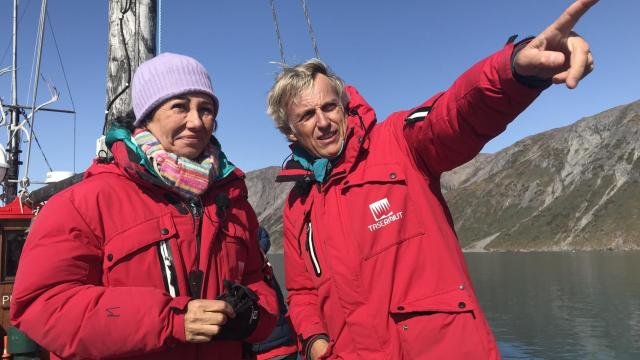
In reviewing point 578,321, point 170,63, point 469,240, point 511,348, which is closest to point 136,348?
point 170,63

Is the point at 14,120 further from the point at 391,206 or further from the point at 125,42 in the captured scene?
the point at 391,206

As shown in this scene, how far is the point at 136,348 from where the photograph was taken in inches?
102

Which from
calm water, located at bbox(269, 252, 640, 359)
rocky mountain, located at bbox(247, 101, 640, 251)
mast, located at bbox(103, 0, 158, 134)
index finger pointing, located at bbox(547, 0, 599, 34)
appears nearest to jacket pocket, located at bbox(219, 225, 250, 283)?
index finger pointing, located at bbox(547, 0, 599, 34)

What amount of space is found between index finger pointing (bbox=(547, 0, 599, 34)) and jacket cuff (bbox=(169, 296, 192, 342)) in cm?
245

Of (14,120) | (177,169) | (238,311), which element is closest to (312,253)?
(238,311)

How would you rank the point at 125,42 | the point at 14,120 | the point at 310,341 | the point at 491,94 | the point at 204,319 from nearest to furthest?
the point at 204,319 → the point at 491,94 → the point at 310,341 → the point at 125,42 → the point at 14,120

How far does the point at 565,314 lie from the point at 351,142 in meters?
47.1

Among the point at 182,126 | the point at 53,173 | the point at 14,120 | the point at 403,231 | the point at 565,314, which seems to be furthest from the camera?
the point at 565,314

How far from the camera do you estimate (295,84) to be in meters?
4.39

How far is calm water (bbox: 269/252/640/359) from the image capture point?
3142 centimetres

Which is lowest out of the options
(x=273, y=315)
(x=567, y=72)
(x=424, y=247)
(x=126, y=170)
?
(x=273, y=315)

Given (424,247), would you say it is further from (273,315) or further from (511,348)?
(511,348)

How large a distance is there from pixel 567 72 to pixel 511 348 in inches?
1290

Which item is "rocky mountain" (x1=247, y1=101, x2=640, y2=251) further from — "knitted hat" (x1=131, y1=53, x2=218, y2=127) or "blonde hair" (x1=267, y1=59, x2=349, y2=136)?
"knitted hat" (x1=131, y1=53, x2=218, y2=127)
